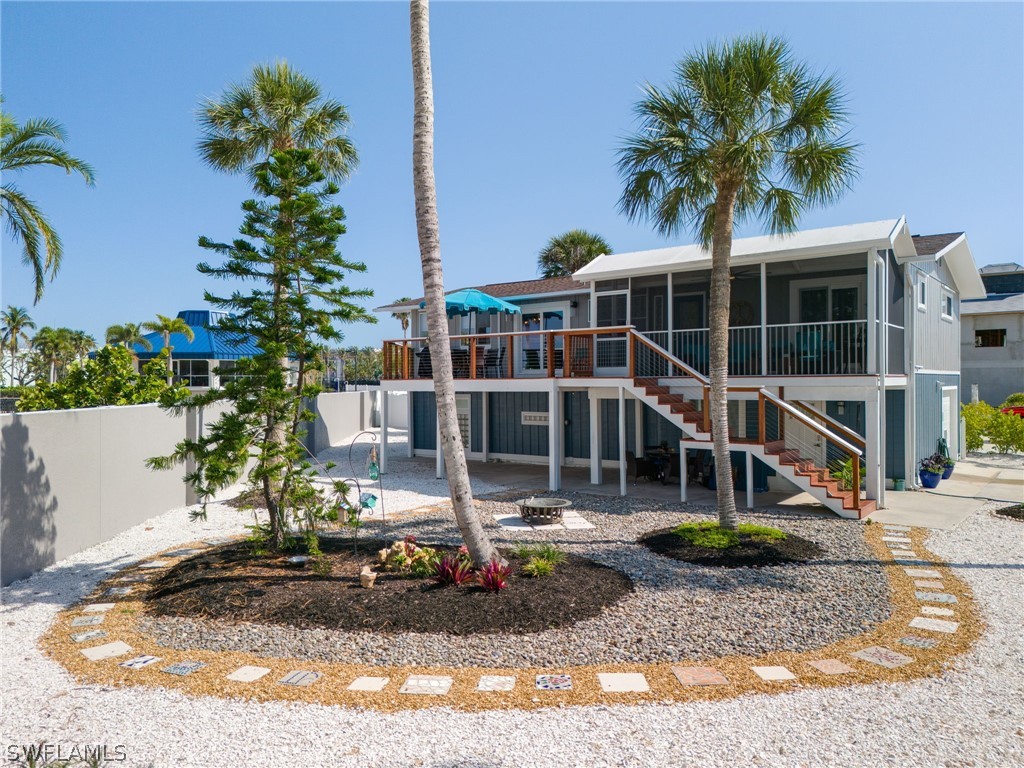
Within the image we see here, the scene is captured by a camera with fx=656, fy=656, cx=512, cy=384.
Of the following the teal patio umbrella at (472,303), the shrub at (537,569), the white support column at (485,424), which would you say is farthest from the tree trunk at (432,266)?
the white support column at (485,424)

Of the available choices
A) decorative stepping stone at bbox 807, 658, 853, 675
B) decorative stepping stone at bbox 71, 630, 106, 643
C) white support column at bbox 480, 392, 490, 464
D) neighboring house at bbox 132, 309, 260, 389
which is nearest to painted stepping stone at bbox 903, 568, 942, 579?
decorative stepping stone at bbox 807, 658, 853, 675

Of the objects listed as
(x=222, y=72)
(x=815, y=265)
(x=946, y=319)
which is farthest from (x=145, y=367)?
(x=946, y=319)

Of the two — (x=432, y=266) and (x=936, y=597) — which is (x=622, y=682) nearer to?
(x=936, y=597)

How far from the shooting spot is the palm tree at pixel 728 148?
8672mm

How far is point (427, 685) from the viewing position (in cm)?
479

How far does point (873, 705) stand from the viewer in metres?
4.45

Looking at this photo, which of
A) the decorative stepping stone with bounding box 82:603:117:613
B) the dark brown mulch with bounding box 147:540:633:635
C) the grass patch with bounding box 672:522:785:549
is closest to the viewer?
the dark brown mulch with bounding box 147:540:633:635

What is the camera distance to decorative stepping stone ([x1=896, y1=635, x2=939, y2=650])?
18.0ft

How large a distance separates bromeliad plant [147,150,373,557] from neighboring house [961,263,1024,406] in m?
29.0

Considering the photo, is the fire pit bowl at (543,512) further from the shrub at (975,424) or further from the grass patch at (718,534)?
the shrub at (975,424)

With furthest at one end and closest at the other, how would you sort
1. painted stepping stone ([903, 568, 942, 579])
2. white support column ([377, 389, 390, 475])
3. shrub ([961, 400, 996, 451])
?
shrub ([961, 400, 996, 451])
white support column ([377, 389, 390, 475])
painted stepping stone ([903, 568, 942, 579])

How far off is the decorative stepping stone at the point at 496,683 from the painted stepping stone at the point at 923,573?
17.7ft

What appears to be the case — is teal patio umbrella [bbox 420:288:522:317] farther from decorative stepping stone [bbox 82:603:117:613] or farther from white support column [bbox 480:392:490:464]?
decorative stepping stone [bbox 82:603:117:613]

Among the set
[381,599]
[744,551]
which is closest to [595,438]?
[744,551]
